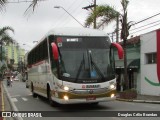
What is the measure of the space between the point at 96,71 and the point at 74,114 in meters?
1.95

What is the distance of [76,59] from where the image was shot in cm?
1540

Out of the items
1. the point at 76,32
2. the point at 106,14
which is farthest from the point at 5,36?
the point at 76,32

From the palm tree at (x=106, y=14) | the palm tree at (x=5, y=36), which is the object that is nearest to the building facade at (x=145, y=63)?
the palm tree at (x=106, y=14)

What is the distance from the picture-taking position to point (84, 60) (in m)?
15.4

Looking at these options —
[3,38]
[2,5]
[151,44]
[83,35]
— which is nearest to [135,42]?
[151,44]

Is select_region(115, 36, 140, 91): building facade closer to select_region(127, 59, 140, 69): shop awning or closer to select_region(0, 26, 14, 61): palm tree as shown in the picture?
select_region(127, 59, 140, 69): shop awning

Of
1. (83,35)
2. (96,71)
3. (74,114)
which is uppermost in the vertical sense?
(83,35)

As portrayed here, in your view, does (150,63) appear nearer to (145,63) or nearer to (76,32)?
(145,63)

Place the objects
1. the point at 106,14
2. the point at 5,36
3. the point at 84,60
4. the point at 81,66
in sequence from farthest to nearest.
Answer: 1. the point at 5,36
2. the point at 106,14
3. the point at 84,60
4. the point at 81,66

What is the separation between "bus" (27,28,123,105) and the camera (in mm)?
15117

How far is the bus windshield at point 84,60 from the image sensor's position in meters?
15.2

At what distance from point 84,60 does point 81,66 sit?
12.3 inches

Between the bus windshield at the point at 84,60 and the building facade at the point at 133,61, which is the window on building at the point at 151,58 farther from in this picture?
the bus windshield at the point at 84,60

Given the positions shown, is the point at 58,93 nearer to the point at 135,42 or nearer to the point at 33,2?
the point at 33,2
